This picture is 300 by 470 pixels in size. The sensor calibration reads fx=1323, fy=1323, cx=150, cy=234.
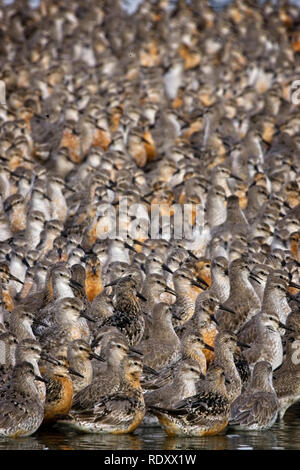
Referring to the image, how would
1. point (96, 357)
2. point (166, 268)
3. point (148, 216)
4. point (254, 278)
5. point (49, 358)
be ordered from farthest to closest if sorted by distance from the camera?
point (148, 216), point (166, 268), point (254, 278), point (96, 357), point (49, 358)

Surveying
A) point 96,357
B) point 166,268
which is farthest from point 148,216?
point 96,357

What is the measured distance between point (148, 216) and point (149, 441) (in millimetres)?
7275

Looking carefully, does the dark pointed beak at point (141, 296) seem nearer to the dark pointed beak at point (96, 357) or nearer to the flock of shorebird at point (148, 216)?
the flock of shorebird at point (148, 216)

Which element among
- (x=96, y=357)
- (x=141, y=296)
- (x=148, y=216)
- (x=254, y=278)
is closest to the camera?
(x=96, y=357)

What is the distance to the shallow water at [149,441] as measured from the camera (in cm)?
1216

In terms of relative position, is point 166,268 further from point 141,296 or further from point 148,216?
point 148,216

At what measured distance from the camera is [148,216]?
19.4m

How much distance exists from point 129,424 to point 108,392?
40 cm

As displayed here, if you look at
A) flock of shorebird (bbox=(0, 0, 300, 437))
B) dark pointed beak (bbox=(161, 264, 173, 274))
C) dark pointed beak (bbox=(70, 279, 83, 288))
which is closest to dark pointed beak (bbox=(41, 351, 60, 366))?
flock of shorebird (bbox=(0, 0, 300, 437))

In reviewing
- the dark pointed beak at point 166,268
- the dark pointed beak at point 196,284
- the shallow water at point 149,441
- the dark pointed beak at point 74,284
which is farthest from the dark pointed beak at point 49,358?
the dark pointed beak at point 166,268

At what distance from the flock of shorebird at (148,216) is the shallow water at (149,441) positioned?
101 mm

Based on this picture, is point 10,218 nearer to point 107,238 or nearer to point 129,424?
point 107,238

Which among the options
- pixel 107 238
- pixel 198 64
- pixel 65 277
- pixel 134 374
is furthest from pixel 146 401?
pixel 198 64

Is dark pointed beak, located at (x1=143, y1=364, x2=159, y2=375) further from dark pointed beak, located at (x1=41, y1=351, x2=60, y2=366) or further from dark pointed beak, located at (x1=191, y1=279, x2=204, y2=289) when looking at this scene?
dark pointed beak, located at (x1=191, y1=279, x2=204, y2=289)
